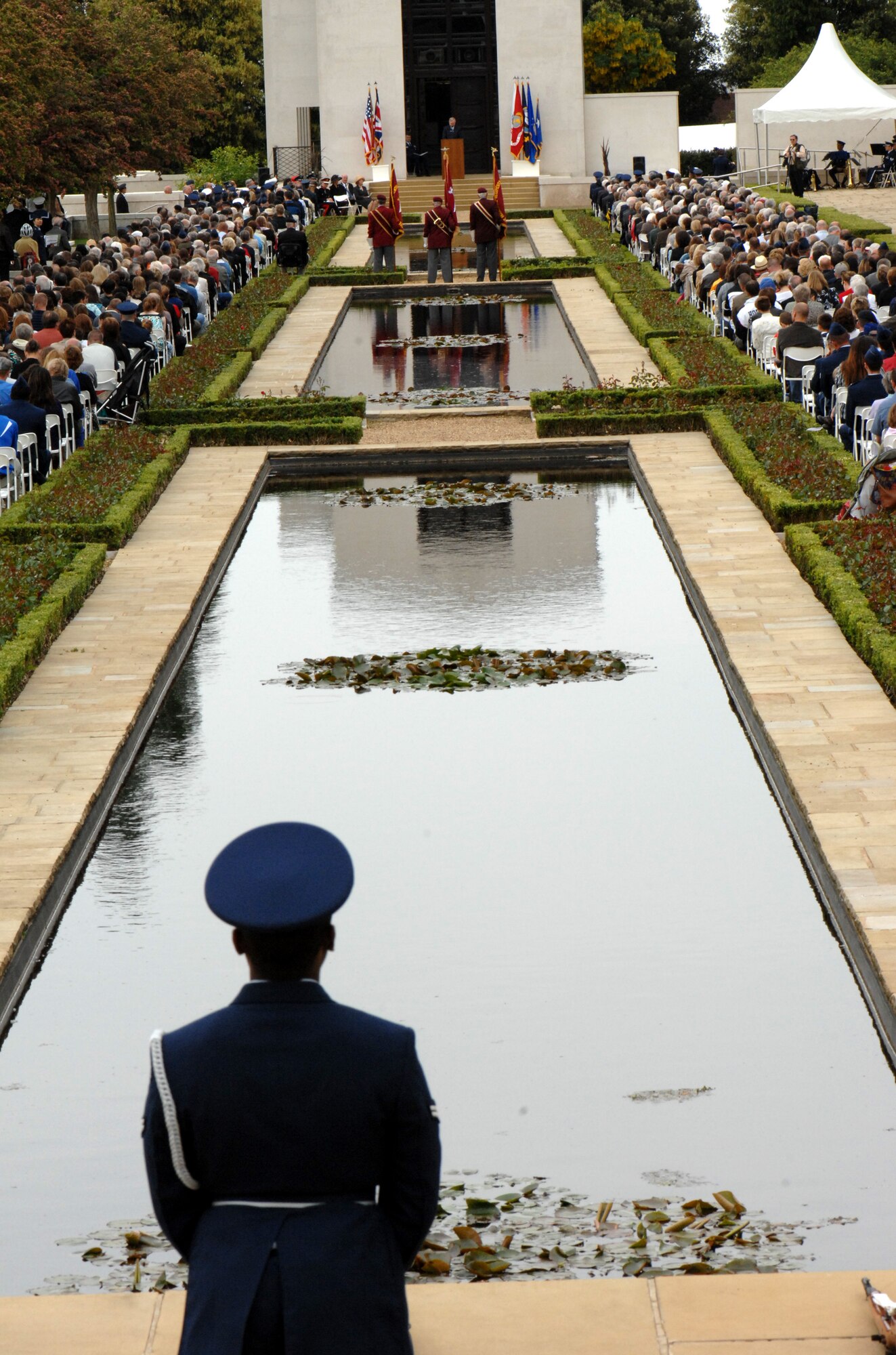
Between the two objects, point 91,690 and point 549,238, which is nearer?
point 91,690

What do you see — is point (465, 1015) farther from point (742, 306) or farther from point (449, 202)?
point (449, 202)

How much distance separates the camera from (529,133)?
169ft

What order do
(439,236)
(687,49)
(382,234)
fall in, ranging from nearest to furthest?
(439,236) < (382,234) < (687,49)

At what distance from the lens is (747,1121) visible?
18.3ft

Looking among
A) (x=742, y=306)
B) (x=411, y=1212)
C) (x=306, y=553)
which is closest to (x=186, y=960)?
(x=411, y=1212)

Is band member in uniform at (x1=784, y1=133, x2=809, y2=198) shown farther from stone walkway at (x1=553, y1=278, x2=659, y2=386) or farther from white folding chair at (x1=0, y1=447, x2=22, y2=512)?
white folding chair at (x1=0, y1=447, x2=22, y2=512)

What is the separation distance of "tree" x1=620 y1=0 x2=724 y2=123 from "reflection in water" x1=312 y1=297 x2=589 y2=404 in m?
41.8

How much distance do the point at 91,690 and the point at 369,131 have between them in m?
44.9

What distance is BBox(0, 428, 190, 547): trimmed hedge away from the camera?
1345 centimetres

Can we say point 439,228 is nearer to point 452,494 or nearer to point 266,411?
point 266,411

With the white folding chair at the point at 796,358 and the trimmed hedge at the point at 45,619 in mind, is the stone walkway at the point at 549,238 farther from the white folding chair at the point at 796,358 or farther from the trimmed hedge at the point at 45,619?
the trimmed hedge at the point at 45,619

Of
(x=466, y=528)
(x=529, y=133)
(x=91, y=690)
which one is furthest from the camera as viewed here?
(x=529, y=133)

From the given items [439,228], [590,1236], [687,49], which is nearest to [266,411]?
[439,228]

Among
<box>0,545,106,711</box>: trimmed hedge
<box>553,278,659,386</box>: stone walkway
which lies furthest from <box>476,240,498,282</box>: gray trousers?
<box>0,545,106,711</box>: trimmed hedge
